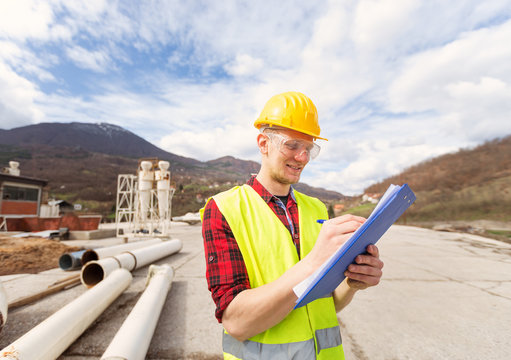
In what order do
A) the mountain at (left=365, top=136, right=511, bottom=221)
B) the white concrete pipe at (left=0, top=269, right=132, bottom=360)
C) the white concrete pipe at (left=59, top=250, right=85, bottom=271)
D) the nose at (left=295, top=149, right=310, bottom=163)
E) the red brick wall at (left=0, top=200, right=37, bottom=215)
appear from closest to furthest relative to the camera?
1. the nose at (left=295, top=149, right=310, bottom=163)
2. the white concrete pipe at (left=0, top=269, right=132, bottom=360)
3. the white concrete pipe at (left=59, top=250, right=85, bottom=271)
4. the red brick wall at (left=0, top=200, right=37, bottom=215)
5. the mountain at (left=365, top=136, right=511, bottom=221)

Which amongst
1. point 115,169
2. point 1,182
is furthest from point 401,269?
point 115,169

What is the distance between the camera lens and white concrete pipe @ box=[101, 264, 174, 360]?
91.3 inches

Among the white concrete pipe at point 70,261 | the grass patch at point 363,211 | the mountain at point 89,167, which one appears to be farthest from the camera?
the mountain at point 89,167

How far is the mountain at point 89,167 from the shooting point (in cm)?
4565

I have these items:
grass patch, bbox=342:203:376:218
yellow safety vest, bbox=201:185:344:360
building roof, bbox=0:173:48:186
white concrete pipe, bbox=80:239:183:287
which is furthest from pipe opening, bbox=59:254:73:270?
grass patch, bbox=342:203:376:218

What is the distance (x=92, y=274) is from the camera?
16.2 ft

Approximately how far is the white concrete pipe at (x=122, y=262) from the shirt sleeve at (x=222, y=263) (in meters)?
4.77

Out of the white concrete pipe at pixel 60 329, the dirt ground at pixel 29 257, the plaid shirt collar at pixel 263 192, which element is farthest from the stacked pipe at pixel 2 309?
the dirt ground at pixel 29 257

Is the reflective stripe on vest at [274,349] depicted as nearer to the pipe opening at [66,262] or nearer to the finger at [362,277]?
the finger at [362,277]

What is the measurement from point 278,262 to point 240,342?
1.45ft

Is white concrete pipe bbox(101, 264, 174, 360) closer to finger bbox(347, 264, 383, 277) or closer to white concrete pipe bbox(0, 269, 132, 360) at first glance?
white concrete pipe bbox(0, 269, 132, 360)

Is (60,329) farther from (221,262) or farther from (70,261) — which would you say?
(70,261)

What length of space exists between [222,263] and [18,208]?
2490 centimetres

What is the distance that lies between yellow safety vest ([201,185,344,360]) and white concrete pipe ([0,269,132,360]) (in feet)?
7.20
